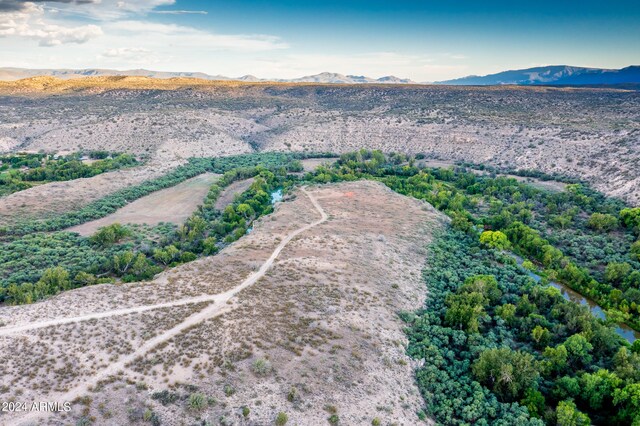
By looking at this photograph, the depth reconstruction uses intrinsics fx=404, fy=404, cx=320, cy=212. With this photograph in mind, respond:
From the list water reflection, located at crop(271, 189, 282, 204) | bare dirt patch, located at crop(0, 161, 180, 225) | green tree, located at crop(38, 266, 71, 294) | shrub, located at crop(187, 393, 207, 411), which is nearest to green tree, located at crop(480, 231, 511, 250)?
water reflection, located at crop(271, 189, 282, 204)

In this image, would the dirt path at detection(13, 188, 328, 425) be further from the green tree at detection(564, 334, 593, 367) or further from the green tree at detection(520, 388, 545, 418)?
the green tree at detection(564, 334, 593, 367)

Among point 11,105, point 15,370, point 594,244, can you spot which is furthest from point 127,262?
point 11,105

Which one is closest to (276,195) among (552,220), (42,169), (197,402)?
(552,220)

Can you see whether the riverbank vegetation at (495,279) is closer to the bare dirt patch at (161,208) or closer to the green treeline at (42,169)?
the bare dirt patch at (161,208)

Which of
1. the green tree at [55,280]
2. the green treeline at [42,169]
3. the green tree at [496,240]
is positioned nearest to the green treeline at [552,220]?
the green tree at [496,240]

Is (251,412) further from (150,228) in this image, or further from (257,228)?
(150,228)

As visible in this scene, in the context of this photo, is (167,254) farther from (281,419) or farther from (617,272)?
(617,272)
